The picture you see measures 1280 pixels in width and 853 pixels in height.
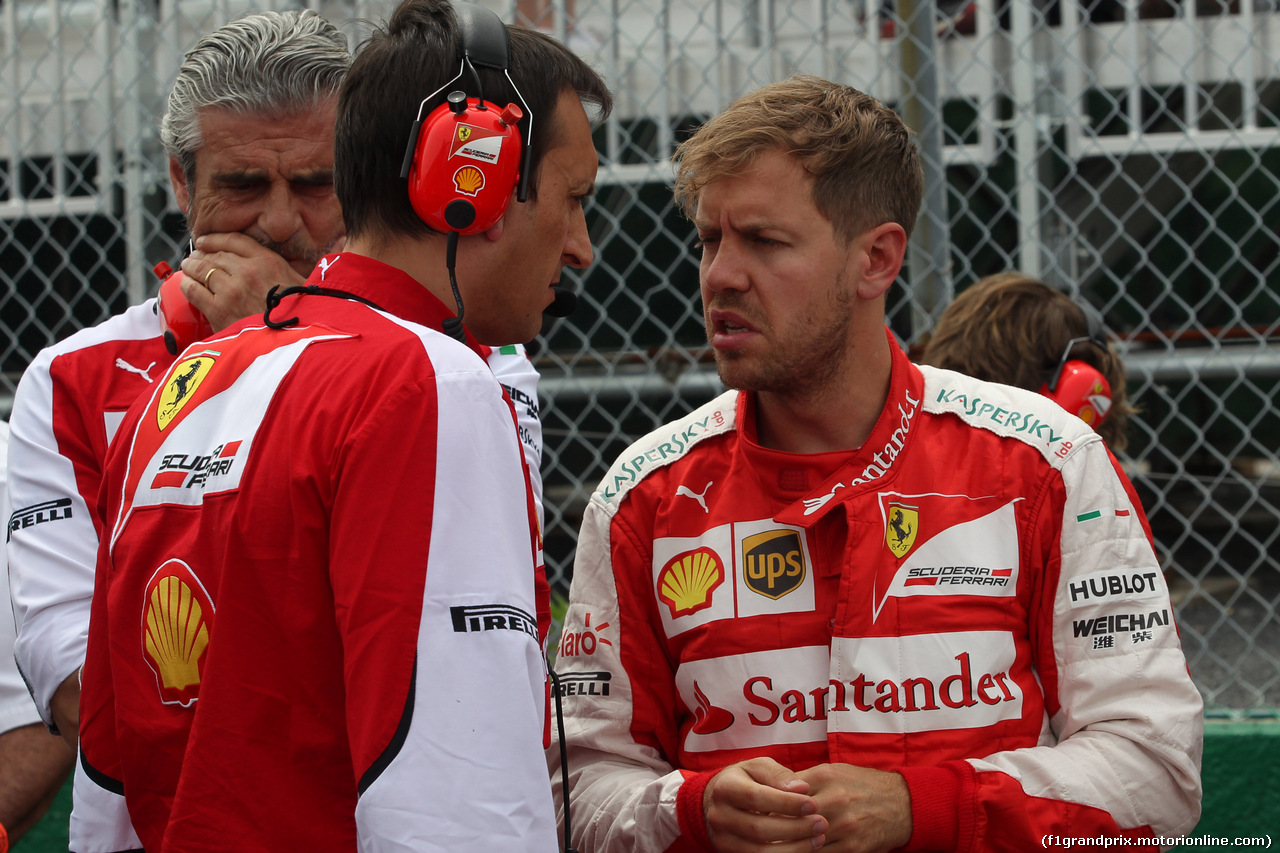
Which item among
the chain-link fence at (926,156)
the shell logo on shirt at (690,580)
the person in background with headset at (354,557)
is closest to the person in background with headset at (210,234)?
the person in background with headset at (354,557)

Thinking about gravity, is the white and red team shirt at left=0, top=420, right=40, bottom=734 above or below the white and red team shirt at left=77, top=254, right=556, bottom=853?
below

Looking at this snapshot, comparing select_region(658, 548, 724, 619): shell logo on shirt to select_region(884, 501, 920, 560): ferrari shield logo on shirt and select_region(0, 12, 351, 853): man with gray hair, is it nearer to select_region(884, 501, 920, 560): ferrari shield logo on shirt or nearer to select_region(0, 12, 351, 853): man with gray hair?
select_region(884, 501, 920, 560): ferrari shield logo on shirt

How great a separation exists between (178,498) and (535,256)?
1.49 feet

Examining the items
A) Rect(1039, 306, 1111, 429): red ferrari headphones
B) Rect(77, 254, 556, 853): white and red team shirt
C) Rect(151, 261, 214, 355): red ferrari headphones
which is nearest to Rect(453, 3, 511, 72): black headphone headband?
Rect(77, 254, 556, 853): white and red team shirt

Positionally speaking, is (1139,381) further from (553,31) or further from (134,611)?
(134,611)

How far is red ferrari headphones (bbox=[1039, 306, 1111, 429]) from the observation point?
8.05 feet

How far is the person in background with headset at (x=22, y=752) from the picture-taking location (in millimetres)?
1982

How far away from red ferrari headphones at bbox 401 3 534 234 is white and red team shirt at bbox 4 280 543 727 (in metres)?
0.47

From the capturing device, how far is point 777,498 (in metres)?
1.69

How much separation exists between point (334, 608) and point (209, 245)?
2.88 feet

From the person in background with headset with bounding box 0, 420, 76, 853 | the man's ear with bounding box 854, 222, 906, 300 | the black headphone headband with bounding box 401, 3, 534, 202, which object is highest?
the black headphone headband with bounding box 401, 3, 534, 202

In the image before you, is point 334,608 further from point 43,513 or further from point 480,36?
point 43,513

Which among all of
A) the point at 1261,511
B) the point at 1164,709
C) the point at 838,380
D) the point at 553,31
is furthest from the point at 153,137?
the point at 1261,511

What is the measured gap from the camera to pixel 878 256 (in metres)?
1.81
